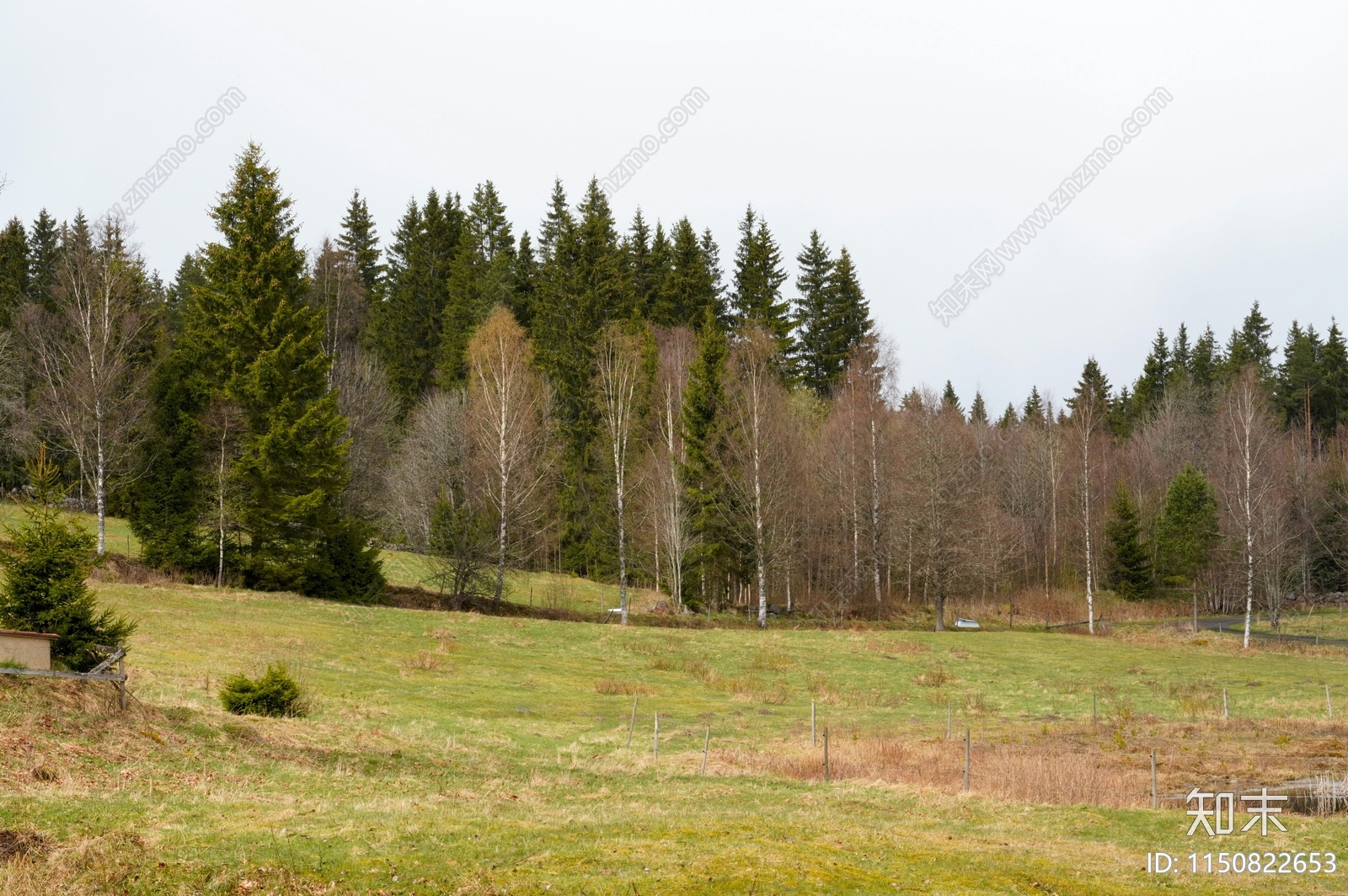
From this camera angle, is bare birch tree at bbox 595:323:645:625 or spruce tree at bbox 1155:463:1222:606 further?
spruce tree at bbox 1155:463:1222:606

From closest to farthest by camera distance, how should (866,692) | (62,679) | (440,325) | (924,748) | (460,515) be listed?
1. (62,679)
2. (924,748)
3. (866,692)
4. (460,515)
5. (440,325)

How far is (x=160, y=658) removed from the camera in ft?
91.8

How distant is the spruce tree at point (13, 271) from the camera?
72.1 m

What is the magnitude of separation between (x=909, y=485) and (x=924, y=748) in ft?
102

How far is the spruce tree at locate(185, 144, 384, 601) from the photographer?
45812 mm

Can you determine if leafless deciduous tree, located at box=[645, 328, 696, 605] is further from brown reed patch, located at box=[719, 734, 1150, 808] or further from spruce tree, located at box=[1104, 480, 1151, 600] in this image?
spruce tree, located at box=[1104, 480, 1151, 600]

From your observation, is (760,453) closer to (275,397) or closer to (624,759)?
(275,397)

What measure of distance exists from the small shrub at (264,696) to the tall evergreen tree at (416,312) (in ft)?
193

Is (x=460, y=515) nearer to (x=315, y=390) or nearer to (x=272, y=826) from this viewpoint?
(x=315, y=390)

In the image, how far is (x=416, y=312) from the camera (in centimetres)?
8588

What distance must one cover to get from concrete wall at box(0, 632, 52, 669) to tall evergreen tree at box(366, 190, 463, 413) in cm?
6268

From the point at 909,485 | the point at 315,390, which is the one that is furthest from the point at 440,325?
the point at 909,485

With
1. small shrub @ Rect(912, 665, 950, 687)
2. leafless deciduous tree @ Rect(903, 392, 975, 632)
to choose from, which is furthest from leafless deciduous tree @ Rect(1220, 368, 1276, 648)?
small shrub @ Rect(912, 665, 950, 687)

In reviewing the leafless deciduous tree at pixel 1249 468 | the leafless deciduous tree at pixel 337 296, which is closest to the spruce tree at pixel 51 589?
the leafless deciduous tree at pixel 1249 468
